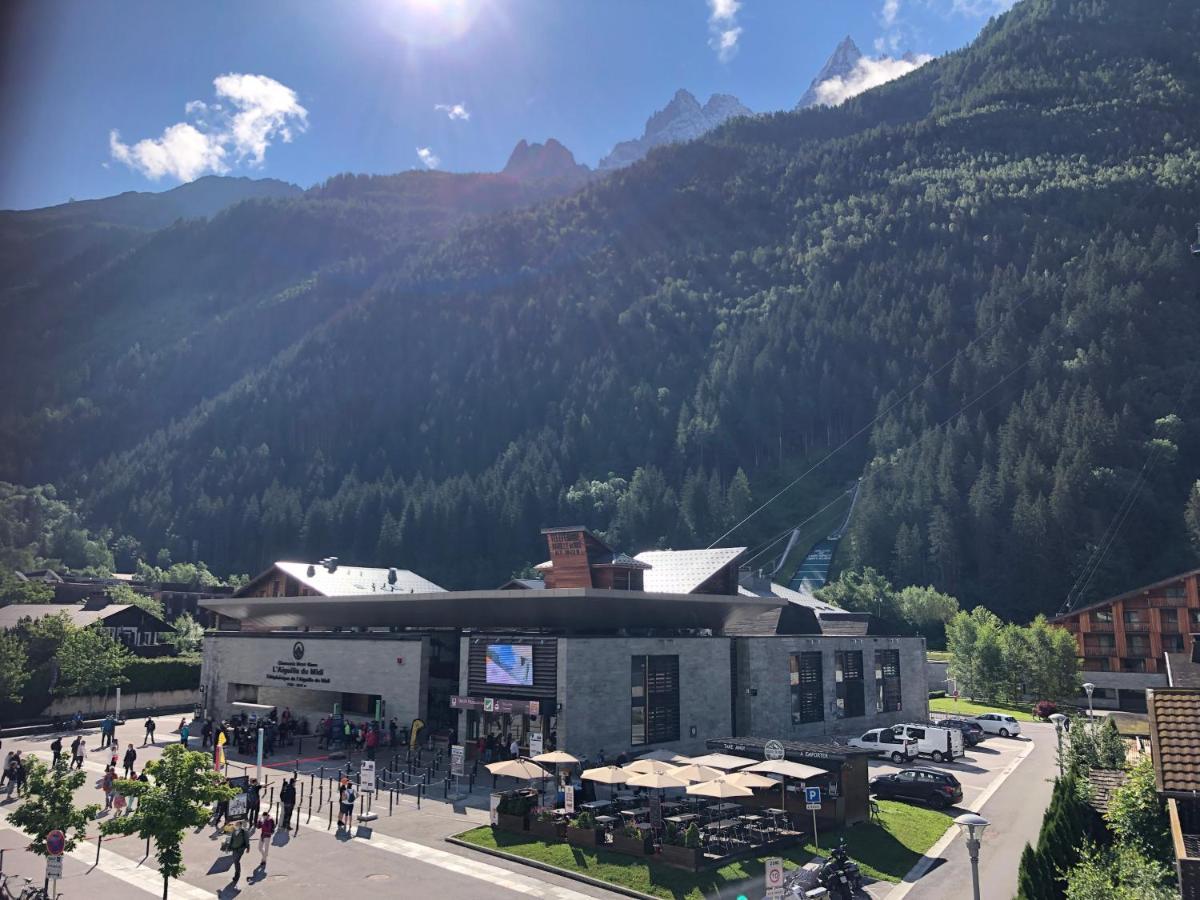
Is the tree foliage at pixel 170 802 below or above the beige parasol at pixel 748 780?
above

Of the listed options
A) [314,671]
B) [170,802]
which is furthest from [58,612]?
[170,802]

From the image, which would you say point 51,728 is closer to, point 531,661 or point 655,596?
point 531,661

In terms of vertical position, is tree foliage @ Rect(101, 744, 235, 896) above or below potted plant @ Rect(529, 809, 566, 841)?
above

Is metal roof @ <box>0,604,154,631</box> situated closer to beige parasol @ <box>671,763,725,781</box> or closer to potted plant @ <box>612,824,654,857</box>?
potted plant @ <box>612,824,654,857</box>

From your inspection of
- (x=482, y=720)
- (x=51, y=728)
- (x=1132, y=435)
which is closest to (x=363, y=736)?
(x=482, y=720)

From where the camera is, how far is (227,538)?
19362cm

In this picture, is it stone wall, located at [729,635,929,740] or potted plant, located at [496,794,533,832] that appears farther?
stone wall, located at [729,635,929,740]

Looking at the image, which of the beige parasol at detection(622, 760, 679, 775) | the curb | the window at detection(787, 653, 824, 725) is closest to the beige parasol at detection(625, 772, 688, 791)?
the beige parasol at detection(622, 760, 679, 775)

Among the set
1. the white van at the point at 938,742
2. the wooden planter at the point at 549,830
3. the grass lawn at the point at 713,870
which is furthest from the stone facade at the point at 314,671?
the white van at the point at 938,742

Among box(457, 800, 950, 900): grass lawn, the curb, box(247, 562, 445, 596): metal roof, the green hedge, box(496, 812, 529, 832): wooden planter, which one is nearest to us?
the curb

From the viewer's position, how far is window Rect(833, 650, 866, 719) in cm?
5492

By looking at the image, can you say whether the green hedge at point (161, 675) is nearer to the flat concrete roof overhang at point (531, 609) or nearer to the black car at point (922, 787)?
the flat concrete roof overhang at point (531, 609)

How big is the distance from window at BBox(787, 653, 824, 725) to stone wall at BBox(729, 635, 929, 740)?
1.09ft

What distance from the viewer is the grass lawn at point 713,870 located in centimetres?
2347
